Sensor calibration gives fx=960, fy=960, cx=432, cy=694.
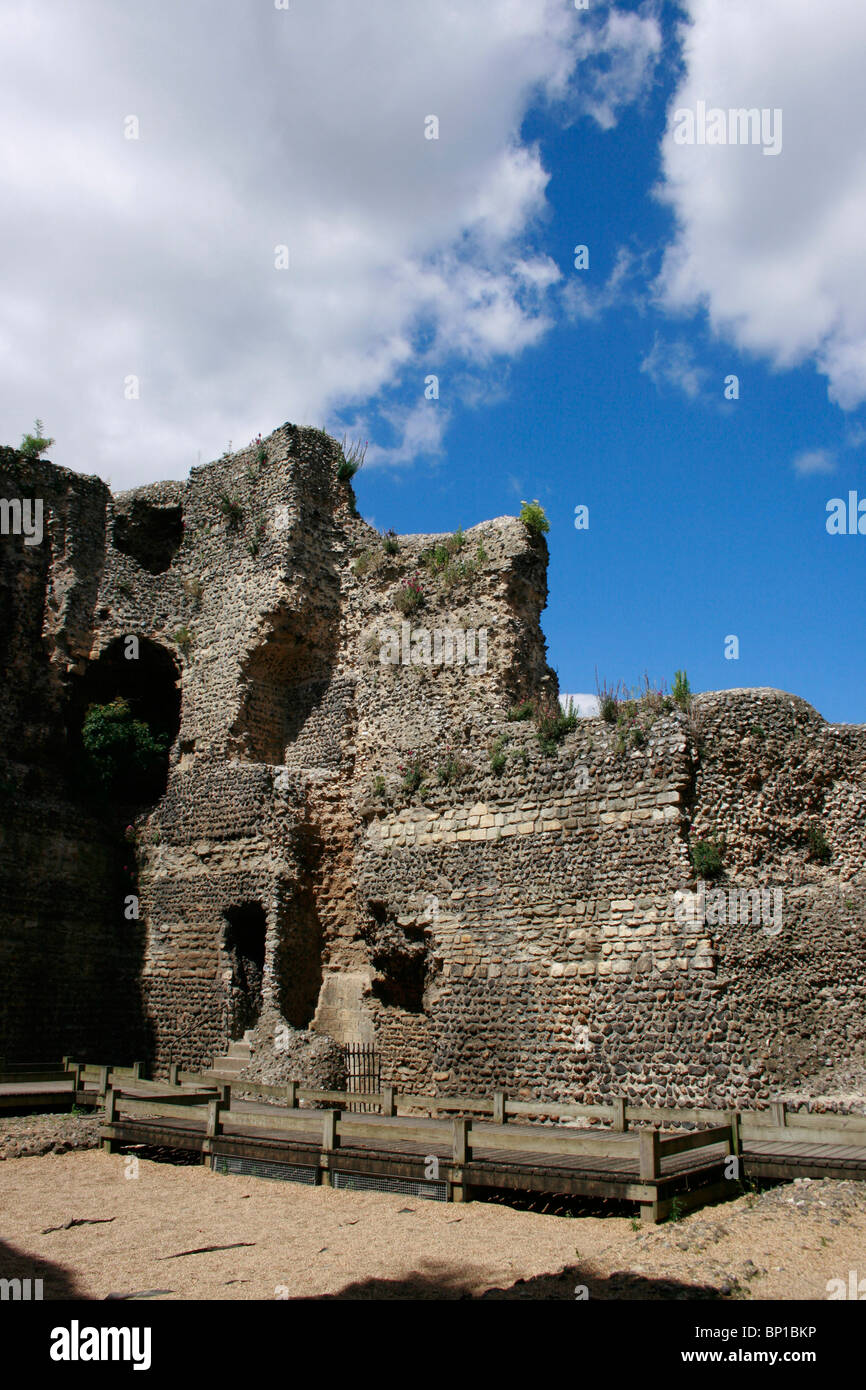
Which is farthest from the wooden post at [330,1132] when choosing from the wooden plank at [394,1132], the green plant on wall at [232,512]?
the green plant on wall at [232,512]

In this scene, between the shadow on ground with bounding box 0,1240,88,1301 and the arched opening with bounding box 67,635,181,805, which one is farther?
the arched opening with bounding box 67,635,181,805

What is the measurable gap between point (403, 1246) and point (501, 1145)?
6.20 ft

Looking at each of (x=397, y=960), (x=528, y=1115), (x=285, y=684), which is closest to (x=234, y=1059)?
(x=397, y=960)

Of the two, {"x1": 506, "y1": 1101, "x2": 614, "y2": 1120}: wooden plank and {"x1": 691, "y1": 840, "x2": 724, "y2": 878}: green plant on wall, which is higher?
{"x1": 691, "y1": 840, "x2": 724, "y2": 878}: green plant on wall

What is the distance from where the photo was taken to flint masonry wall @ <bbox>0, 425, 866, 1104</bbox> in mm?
11250

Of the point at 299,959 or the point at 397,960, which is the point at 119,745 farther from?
the point at 397,960

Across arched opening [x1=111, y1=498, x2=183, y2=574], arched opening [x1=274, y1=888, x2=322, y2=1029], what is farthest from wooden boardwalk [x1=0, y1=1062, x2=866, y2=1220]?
arched opening [x1=111, y1=498, x2=183, y2=574]

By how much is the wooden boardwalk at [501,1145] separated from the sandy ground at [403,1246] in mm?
212

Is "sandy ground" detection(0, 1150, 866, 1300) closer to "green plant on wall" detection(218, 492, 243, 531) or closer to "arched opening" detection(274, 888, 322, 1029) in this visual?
"arched opening" detection(274, 888, 322, 1029)

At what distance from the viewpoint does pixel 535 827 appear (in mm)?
13047

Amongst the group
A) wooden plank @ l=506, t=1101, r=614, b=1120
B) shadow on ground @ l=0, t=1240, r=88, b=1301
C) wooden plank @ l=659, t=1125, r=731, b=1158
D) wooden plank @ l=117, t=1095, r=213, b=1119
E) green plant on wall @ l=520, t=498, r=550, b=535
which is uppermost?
green plant on wall @ l=520, t=498, r=550, b=535

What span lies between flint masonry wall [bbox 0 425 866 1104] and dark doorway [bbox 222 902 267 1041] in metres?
0.11
